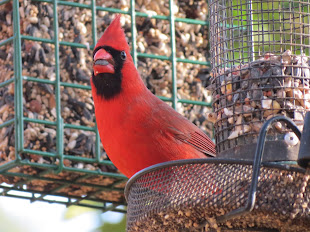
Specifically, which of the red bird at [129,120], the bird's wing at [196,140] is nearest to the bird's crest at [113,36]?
the red bird at [129,120]

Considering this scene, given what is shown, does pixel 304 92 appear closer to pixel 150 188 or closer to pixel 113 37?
pixel 150 188

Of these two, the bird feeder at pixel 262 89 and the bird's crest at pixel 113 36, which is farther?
the bird's crest at pixel 113 36

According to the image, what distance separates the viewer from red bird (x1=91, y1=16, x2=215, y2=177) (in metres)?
5.02

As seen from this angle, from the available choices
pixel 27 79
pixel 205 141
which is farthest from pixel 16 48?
pixel 205 141

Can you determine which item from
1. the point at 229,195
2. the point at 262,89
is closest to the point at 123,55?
the point at 262,89

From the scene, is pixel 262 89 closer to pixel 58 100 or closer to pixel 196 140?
pixel 196 140

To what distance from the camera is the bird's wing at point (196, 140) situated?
17.0 feet

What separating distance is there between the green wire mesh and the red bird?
1.02m

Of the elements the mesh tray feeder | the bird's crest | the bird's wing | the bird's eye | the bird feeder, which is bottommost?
the mesh tray feeder

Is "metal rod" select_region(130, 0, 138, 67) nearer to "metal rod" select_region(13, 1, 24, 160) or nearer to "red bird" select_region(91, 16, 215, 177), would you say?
"metal rod" select_region(13, 1, 24, 160)

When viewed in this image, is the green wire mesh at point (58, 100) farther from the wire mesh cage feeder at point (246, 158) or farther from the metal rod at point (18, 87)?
the wire mesh cage feeder at point (246, 158)

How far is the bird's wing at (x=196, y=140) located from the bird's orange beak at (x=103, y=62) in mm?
520

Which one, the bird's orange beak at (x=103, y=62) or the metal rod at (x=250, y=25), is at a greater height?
the metal rod at (x=250, y=25)

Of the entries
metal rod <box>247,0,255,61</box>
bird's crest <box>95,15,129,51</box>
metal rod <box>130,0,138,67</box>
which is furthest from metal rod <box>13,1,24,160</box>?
metal rod <box>247,0,255,61</box>
